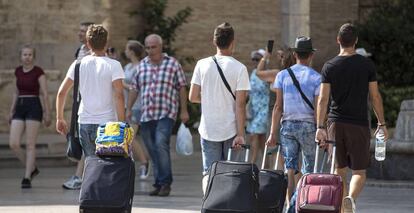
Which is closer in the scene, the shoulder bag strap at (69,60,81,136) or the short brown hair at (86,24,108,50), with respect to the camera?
the short brown hair at (86,24,108,50)

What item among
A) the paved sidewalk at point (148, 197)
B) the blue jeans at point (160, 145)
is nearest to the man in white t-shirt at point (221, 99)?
the paved sidewalk at point (148, 197)

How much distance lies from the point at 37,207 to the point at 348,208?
12.7 feet

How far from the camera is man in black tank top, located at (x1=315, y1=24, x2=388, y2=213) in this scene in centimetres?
1258

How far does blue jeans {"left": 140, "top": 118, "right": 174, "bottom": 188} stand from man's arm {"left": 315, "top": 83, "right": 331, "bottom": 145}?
3612mm

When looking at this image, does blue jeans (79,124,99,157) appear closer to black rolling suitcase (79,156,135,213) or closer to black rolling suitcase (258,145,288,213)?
black rolling suitcase (79,156,135,213)

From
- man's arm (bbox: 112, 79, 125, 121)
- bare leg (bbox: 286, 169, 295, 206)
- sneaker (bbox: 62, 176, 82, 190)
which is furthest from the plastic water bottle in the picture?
sneaker (bbox: 62, 176, 82, 190)

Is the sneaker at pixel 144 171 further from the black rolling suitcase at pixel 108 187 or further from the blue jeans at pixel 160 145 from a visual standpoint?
the black rolling suitcase at pixel 108 187

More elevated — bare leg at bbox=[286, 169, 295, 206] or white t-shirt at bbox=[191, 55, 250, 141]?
white t-shirt at bbox=[191, 55, 250, 141]

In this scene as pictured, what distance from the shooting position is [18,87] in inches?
687

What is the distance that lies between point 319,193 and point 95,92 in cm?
283

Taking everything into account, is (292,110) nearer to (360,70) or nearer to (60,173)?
(360,70)

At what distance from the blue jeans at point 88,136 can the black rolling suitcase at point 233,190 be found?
1876mm

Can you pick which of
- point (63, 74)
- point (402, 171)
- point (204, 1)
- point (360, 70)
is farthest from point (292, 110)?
point (204, 1)

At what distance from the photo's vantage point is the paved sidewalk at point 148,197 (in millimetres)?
14617
